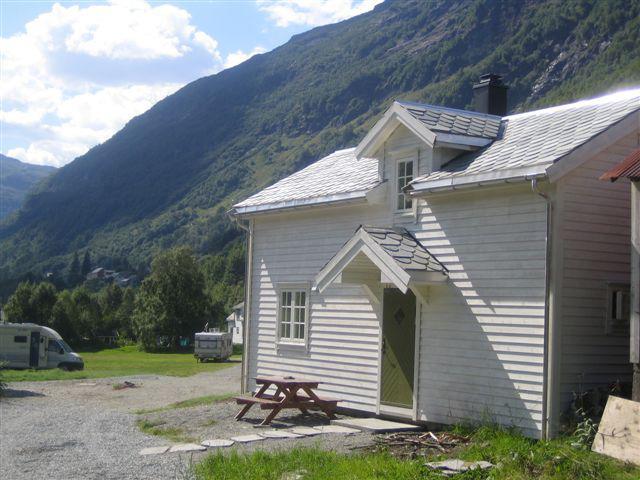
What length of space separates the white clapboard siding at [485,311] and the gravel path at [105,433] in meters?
1.77

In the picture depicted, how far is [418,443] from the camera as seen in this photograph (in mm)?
12086

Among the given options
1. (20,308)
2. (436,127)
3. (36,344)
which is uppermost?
(436,127)

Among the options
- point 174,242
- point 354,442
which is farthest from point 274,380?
point 174,242

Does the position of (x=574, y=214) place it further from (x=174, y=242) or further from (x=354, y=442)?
(x=174, y=242)

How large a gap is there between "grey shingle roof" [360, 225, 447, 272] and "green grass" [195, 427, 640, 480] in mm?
3030

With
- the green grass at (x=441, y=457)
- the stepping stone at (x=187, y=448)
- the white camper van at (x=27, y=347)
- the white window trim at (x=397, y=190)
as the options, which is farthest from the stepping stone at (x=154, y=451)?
the white camper van at (x=27, y=347)

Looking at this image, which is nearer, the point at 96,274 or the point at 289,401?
the point at 289,401

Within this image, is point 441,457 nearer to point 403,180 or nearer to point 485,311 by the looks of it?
point 485,311

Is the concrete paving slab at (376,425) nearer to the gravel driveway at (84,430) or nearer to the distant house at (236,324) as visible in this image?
the gravel driveway at (84,430)

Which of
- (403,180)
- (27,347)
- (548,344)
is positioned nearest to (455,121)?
(403,180)

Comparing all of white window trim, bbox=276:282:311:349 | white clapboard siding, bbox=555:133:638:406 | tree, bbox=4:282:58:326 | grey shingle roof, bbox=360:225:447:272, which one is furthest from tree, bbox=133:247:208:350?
white clapboard siding, bbox=555:133:638:406

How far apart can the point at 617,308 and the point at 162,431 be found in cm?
849

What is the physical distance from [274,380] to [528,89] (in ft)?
476

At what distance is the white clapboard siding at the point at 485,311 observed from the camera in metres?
12.2
